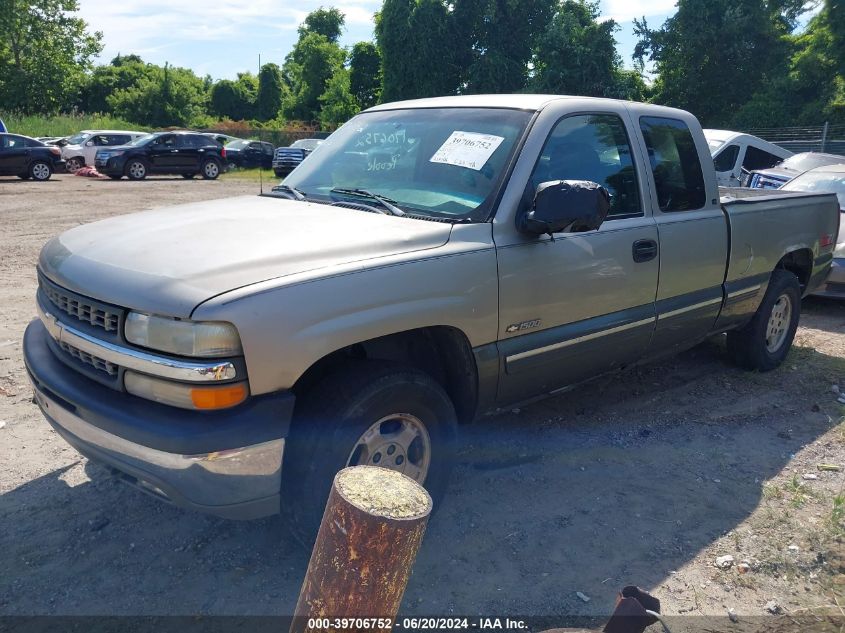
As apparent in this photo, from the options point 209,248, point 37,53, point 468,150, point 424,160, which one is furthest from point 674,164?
point 37,53

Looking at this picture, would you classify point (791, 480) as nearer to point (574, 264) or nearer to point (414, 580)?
point (574, 264)

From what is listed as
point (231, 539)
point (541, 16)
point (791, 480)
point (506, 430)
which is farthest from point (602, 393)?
point (541, 16)

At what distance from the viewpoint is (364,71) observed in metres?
47.0

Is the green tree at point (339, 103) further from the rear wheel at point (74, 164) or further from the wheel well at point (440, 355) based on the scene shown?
the wheel well at point (440, 355)

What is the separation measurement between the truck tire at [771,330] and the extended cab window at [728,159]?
8028 mm

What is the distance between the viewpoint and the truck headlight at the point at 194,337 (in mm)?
2451

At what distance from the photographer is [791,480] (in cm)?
402

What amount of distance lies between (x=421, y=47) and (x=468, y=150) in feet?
104

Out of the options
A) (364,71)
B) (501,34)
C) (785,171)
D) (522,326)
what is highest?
(501,34)

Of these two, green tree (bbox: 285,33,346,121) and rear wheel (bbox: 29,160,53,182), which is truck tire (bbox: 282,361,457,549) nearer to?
rear wheel (bbox: 29,160,53,182)

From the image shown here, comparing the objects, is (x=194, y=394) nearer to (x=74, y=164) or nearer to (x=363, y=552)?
(x=363, y=552)

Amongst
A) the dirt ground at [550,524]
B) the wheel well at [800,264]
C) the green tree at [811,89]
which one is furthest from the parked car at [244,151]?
the wheel well at [800,264]

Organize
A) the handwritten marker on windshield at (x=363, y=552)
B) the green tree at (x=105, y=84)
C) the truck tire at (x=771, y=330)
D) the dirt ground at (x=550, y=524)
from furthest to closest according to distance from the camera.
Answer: the green tree at (x=105, y=84) < the truck tire at (x=771, y=330) < the dirt ground at (x=550, y=524) < the handwritten marker on windshield at (x=363, y=552)

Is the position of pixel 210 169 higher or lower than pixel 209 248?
lower
